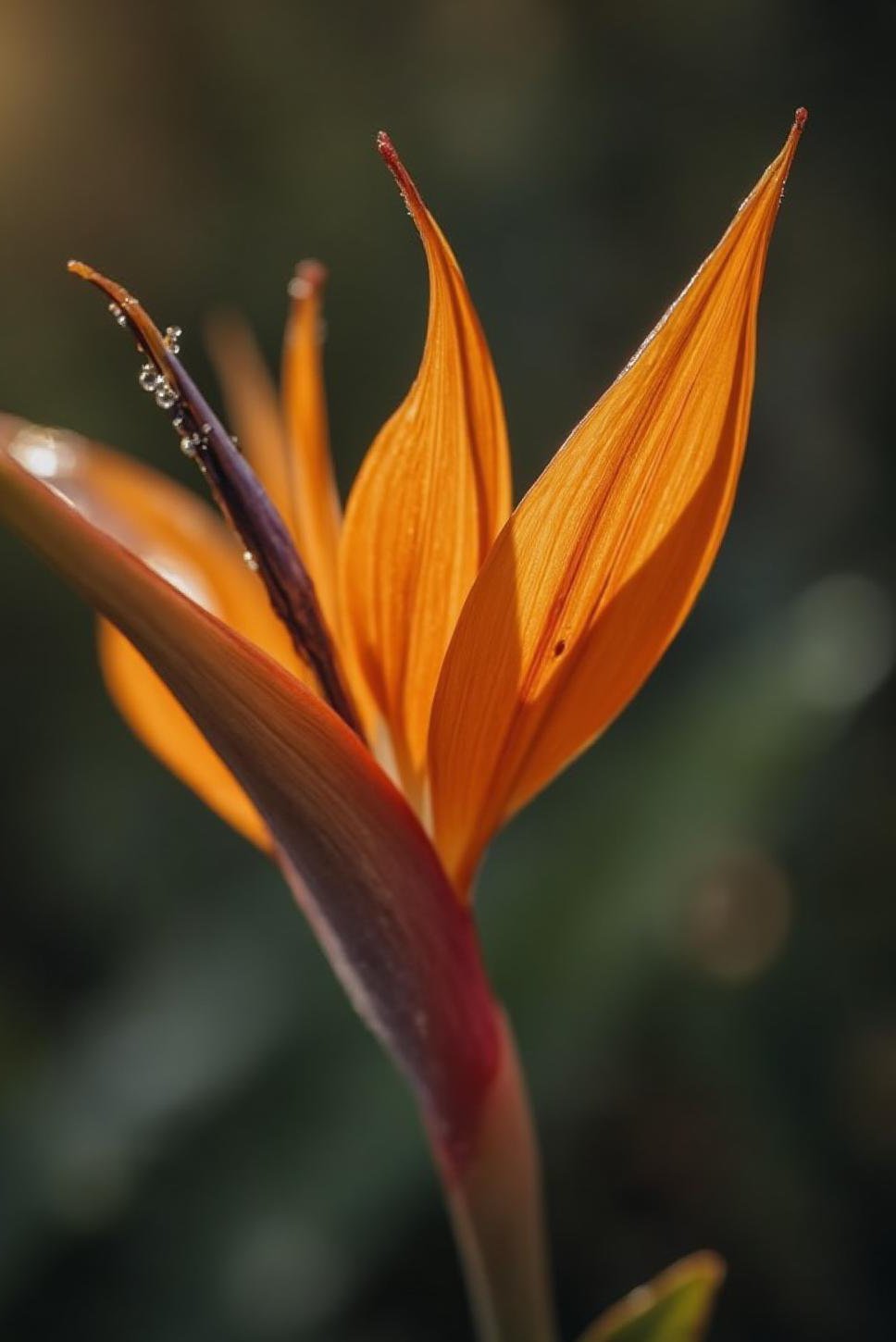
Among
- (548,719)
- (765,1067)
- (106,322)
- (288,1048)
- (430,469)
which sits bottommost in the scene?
(765,1067)

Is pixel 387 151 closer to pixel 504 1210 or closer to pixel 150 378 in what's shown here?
pixel 150 378

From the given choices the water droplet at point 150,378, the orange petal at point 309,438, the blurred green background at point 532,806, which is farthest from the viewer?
the blurred green background at point 532,806

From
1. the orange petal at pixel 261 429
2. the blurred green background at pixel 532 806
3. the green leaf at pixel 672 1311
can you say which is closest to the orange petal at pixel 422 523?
the orange petal at pixel 261 429

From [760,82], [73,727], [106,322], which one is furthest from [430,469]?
[760,82]

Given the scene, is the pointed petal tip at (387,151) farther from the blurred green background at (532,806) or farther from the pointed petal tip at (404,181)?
the blurred green background at (532,806)

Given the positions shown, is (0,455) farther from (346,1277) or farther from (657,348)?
(346,1277)

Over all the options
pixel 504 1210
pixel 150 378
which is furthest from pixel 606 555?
pixel 504 1210

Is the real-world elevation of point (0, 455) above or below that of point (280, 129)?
below

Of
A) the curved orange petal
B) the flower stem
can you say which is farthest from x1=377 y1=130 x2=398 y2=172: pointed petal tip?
the flower stem
